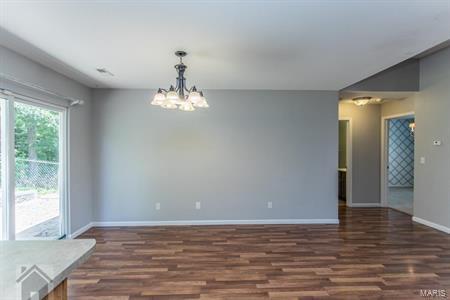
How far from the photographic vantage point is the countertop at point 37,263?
1049mm

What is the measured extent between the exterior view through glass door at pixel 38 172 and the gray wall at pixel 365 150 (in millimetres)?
5937

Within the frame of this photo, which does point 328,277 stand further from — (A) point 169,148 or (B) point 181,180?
(A) point 169,148

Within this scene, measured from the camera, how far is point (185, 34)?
8.50 ft

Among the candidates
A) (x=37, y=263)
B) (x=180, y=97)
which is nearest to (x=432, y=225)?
(x=180, y=97)

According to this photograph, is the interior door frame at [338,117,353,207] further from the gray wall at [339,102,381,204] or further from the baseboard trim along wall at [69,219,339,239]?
the baseboard trim along wall at [69,219,339,239]

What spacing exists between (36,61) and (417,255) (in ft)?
17.5

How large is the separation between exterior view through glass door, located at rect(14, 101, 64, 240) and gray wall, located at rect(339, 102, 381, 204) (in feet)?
19.5

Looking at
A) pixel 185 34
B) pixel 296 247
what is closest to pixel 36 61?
pixel 185 34

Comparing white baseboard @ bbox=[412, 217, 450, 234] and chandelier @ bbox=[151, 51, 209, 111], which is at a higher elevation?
chandelier @ bbox=[151, 51, 209, 111]

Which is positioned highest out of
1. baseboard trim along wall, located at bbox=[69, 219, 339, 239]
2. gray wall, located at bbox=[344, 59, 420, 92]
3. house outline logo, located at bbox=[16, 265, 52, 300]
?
gray wall, located at bbox=[344, 59, 420, 92]

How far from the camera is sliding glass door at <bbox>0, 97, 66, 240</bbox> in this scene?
3006 millimetres

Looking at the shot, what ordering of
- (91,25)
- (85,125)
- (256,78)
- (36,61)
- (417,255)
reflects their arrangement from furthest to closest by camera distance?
(85,125) → (256,78) → (417,255) → (36,61) → (91,25)

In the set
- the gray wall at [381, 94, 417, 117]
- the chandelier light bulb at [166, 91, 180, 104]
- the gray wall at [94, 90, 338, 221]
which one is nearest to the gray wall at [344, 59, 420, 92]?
the gray wall at [381, 94, 417, 117]

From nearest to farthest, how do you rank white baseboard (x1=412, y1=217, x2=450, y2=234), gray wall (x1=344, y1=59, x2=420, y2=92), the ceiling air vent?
the ceiling air vent → white baseboard (x1=412, y1=217, x2=450, y2=234) → gray wall (x1=344, y1=59, x2=420, y2=92)
